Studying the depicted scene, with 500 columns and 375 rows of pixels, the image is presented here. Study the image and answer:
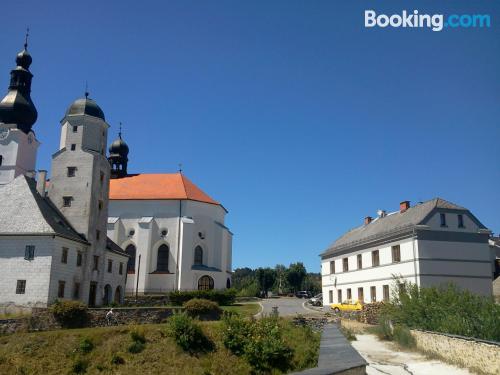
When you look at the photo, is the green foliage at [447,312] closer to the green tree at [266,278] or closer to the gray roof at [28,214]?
the gray roof at [28,214]

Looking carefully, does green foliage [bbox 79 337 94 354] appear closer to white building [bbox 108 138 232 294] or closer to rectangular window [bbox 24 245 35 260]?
rectangular window [bbox 24 245 35 260]

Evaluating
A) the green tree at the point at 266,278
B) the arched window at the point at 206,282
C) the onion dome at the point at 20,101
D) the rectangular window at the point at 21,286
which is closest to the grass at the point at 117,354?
the rectangular window at the point at 21,286

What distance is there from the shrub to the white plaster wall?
977 centimetres

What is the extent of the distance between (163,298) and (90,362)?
23.9 meters

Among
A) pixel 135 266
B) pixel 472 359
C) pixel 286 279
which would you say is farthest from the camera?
pixel 286 279

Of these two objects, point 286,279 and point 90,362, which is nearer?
point 90,362

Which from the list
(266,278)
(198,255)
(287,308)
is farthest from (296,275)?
(287,308)

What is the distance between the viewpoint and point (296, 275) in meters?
91.3

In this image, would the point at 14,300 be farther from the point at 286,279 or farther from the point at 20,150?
the point at 286,279

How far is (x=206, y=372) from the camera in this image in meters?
23.6

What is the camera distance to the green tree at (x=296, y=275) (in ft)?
300

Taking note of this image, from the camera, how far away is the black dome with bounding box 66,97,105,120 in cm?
4169

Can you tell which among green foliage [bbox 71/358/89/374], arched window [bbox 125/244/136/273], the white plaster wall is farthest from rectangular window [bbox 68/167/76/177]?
green foliage [bbox 71/358/89/374]

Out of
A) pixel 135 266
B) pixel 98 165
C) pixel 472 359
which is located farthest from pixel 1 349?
pixel 135 266
